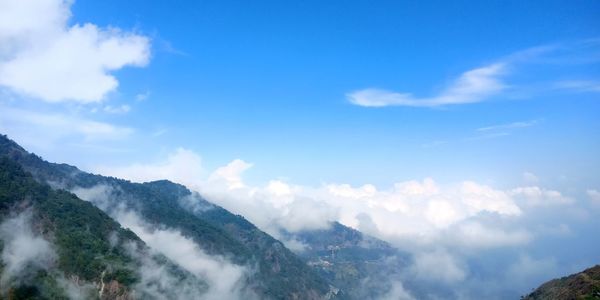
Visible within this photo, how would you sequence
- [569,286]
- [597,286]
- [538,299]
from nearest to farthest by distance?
[597,286], [569,286], [538,299]

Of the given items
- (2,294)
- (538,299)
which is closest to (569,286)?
(538,299)

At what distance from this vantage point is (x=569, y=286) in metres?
174

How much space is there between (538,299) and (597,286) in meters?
48.8

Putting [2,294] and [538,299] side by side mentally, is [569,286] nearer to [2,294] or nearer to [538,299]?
[538,299]

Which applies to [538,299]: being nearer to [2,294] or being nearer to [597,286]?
[597,286]

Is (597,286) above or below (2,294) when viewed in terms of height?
above

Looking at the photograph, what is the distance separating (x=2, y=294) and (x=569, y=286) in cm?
23644

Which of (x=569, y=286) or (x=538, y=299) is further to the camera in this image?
(x=538, y=299)

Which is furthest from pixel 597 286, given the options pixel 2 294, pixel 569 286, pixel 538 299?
pixel 2 294

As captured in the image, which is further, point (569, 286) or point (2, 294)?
point (2, 294)

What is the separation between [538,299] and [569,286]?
2329cm

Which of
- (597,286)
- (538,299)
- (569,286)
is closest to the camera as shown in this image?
(597,286)

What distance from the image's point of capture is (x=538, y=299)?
193875 mm

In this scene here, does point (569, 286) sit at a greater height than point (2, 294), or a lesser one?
greater
